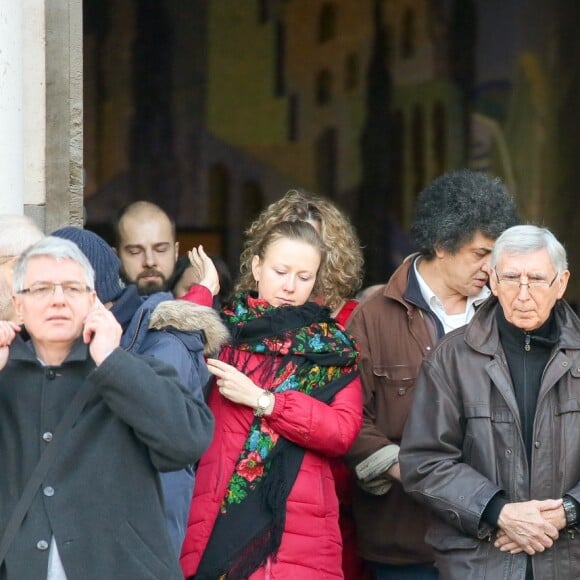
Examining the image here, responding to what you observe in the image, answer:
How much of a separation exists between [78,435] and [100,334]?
272 millimetres

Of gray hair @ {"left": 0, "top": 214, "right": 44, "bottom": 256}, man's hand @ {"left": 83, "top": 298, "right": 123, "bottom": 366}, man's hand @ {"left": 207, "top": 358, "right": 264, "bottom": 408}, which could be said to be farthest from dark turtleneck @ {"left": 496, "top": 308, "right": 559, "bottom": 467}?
gray hair @ {"left": 0, "top": 214, "right": 44, "bottom": 256}

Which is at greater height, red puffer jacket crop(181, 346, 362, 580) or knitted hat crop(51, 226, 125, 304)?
knitted hat crop(51, 226, 125, 304)

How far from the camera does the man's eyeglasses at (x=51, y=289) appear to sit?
3.92m

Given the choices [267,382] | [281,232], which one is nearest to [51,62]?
[281,232]

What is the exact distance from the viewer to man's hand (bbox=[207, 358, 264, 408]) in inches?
191

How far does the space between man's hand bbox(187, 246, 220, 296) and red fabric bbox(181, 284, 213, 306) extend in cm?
5

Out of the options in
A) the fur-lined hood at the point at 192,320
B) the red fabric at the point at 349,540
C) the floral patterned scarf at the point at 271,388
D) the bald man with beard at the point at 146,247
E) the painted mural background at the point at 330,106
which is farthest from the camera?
the painted mural background at the point at 330,106

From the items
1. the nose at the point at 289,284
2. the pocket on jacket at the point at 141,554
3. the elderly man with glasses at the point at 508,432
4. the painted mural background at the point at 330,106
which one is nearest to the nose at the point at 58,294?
the pocket on jacket at the point at 141,554

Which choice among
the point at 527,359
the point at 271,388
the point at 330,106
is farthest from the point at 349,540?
the point at 330,106

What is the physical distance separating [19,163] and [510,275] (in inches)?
80.9

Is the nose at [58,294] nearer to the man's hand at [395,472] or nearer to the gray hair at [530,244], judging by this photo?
the gray hair at [530,244]

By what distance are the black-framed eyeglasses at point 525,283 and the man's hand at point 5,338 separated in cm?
158

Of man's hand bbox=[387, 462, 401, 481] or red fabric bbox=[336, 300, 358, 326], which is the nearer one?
man's hand bbox=[387, 462, 401, 481]

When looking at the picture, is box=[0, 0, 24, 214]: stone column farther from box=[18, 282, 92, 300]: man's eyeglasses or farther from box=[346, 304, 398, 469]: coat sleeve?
box=[18, 282, 92, 300]: man's eyeglasses
